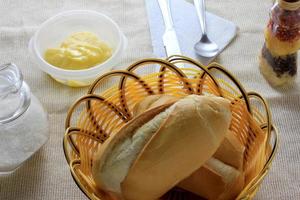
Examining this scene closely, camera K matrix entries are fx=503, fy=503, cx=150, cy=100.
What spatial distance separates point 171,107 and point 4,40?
40 centimetres

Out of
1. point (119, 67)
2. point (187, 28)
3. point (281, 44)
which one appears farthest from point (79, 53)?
point (281, 44)

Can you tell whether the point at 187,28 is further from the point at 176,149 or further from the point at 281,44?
the point at 176,149

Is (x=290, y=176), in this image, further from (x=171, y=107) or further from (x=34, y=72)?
(x=34, y=72)

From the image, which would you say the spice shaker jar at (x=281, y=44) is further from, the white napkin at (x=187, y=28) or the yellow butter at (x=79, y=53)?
the yellow butter at (x=79, y=53)

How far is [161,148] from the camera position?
0.50 metres

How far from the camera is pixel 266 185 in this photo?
2.07ft

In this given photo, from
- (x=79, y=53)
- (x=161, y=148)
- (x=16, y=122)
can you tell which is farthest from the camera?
(x=79, y=53)

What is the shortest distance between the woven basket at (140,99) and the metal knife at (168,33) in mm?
82

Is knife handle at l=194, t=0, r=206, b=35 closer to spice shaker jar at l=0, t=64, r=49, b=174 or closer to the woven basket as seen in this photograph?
the woven basket

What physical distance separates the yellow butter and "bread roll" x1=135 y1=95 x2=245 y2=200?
20cm

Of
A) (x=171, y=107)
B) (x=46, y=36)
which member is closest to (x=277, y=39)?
(x=171, y=107)

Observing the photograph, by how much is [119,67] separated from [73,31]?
0.10m

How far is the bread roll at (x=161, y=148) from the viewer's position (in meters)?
0.51

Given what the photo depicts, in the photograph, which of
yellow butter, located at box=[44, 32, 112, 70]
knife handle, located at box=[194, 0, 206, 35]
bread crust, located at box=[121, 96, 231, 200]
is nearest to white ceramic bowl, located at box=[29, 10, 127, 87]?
yellow butter, located at box=[44, 32, 112, 70]
